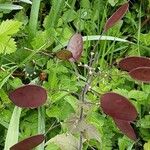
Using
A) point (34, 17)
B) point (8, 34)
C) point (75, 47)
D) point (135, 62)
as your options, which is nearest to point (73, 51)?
point (75, 47)

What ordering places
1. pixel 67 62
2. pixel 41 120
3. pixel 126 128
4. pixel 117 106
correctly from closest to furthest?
pixel 117 106
pixel 126 128
pixel 41 120
pixel 67 62

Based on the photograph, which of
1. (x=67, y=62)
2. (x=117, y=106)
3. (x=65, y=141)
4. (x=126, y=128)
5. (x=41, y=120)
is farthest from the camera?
(x=67, y=62)

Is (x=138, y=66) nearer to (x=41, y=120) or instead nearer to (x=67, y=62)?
(x=41, y=120)

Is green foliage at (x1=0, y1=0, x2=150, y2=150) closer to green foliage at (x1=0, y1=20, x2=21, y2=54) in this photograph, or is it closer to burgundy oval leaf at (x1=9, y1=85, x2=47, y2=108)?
green foliage at (x1=0, y1=20, x2=21, y2=54)

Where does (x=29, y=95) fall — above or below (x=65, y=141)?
above

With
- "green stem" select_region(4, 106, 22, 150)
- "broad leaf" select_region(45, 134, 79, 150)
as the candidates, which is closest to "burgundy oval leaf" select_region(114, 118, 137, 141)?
"broad leaf" select_region(45, 134, 79, 150)

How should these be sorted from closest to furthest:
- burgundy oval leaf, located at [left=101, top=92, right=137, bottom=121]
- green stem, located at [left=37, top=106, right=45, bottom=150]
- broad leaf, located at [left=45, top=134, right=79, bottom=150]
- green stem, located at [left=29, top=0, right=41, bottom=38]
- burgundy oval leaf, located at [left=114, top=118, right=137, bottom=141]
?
burgundy oval leaf, located at [left=101, top=92, right=137, bottom=121] < burgundy oval leaf, located at [left=114, top=118, right=137, bottom=141] < broad leaf, located at [left=45, top=134, right=79, bottom=150] < green stem, located at [left=37, top=106, right=45, bottom=150] < green stem, located at [left=29, top=0, right=41, bottom=38]
